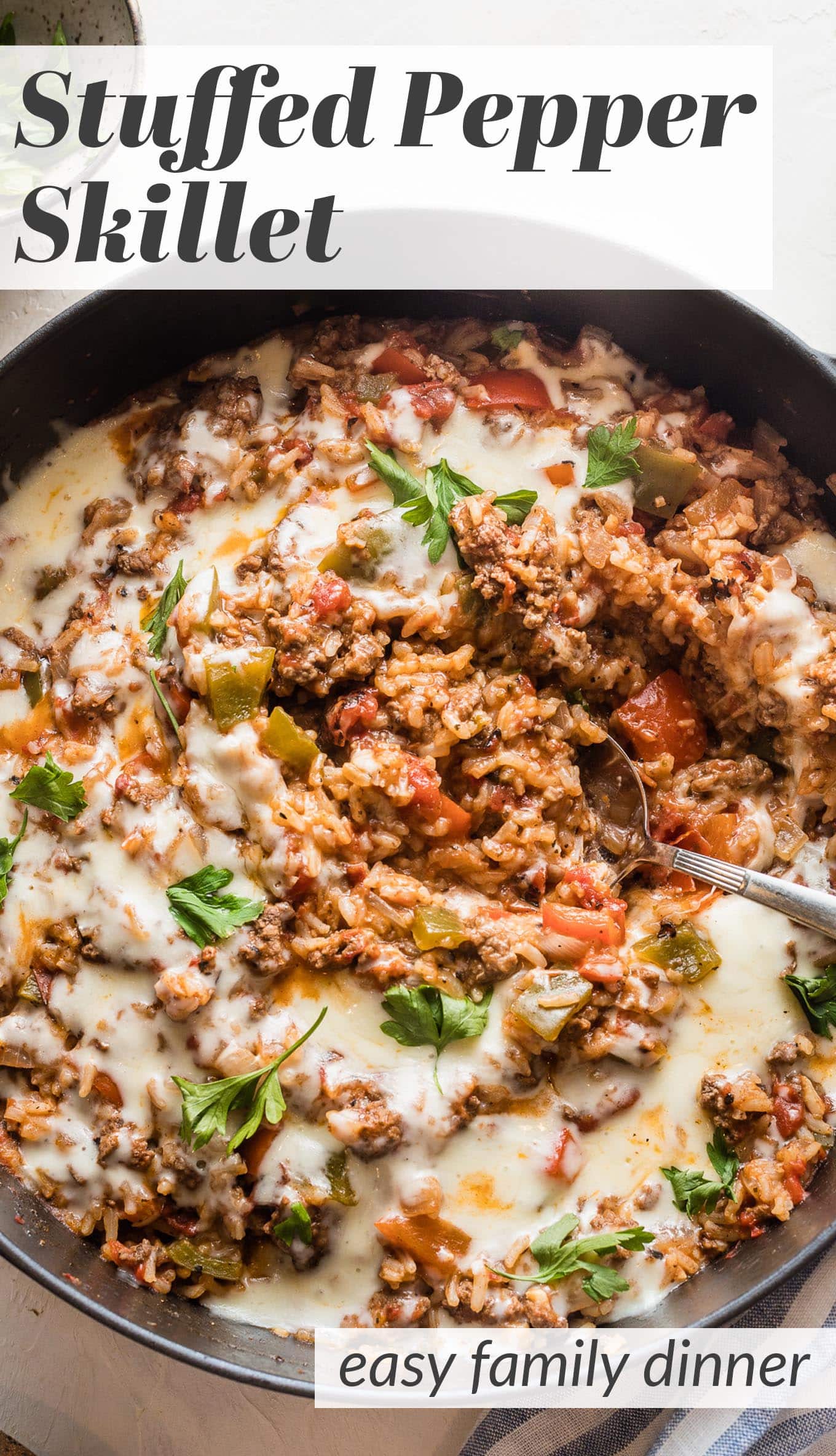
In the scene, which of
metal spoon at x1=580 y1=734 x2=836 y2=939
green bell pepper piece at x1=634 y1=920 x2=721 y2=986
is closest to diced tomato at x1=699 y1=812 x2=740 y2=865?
metal spoon at x1=580 y1=734 x2=836 y2=939

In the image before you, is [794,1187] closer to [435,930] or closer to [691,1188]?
[691,1188]

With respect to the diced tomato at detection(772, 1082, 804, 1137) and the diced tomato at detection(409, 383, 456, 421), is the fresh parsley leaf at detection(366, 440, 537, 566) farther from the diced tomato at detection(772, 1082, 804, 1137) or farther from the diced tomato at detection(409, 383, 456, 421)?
the diced tomato at detection(772, 1082, 804, 1137)

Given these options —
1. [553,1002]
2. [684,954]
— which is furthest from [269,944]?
[684,954]

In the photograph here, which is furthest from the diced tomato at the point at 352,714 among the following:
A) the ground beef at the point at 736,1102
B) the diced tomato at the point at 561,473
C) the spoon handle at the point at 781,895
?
the ground beef at the point at 736,1102

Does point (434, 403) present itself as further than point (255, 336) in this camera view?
No

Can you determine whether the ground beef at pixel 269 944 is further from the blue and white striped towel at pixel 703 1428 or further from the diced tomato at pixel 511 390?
the diced tomato at pixel 511 390

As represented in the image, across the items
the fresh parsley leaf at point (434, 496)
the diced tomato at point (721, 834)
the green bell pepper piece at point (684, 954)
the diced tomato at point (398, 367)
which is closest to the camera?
the green bell pepper piece at point (684, 954)
